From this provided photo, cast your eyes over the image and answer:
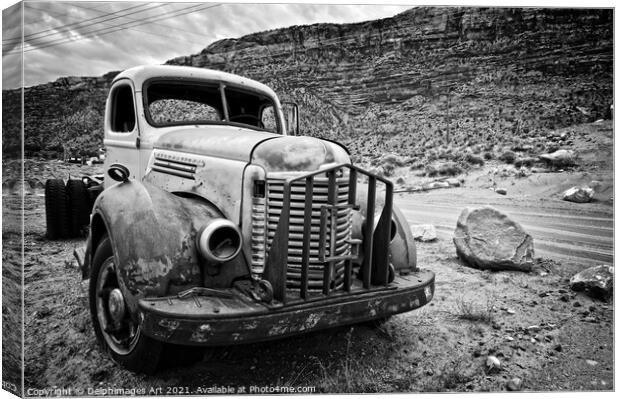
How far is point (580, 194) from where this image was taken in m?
4.67

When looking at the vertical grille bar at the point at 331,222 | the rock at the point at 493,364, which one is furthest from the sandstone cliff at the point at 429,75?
the rock at the point at 493,364

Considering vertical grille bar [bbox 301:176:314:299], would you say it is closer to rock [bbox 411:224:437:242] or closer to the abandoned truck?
A: the abandoned truck

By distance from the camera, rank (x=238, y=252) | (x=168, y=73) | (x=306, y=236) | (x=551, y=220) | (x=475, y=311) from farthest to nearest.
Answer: (x=551, y=220) → (x=475, y=311) → (x=168, y=73) → (x=238, y=252) → (x=306, y=236)

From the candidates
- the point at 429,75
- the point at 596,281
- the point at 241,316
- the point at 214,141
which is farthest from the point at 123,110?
the point at 596,281

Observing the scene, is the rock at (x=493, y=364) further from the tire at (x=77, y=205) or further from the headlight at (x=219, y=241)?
the tire at (x=77, y=205)

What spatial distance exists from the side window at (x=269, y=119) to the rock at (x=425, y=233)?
296cm

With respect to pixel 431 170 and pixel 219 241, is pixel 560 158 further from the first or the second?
pixel 219 241

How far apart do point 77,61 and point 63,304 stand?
2.17 metres

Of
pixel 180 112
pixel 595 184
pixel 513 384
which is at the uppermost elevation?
pixel 180 112

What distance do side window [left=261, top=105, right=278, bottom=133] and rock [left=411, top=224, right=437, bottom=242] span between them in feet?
9.70

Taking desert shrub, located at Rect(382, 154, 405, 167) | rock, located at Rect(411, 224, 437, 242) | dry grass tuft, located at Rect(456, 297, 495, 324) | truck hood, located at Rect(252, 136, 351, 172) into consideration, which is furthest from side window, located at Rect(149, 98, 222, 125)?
desert shrub, located at Rect(382, 154, 405, 167)

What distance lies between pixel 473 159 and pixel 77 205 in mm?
5796

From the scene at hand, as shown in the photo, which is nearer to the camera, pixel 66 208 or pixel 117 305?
pixel 117 305

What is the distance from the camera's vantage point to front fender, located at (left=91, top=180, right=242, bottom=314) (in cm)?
281
